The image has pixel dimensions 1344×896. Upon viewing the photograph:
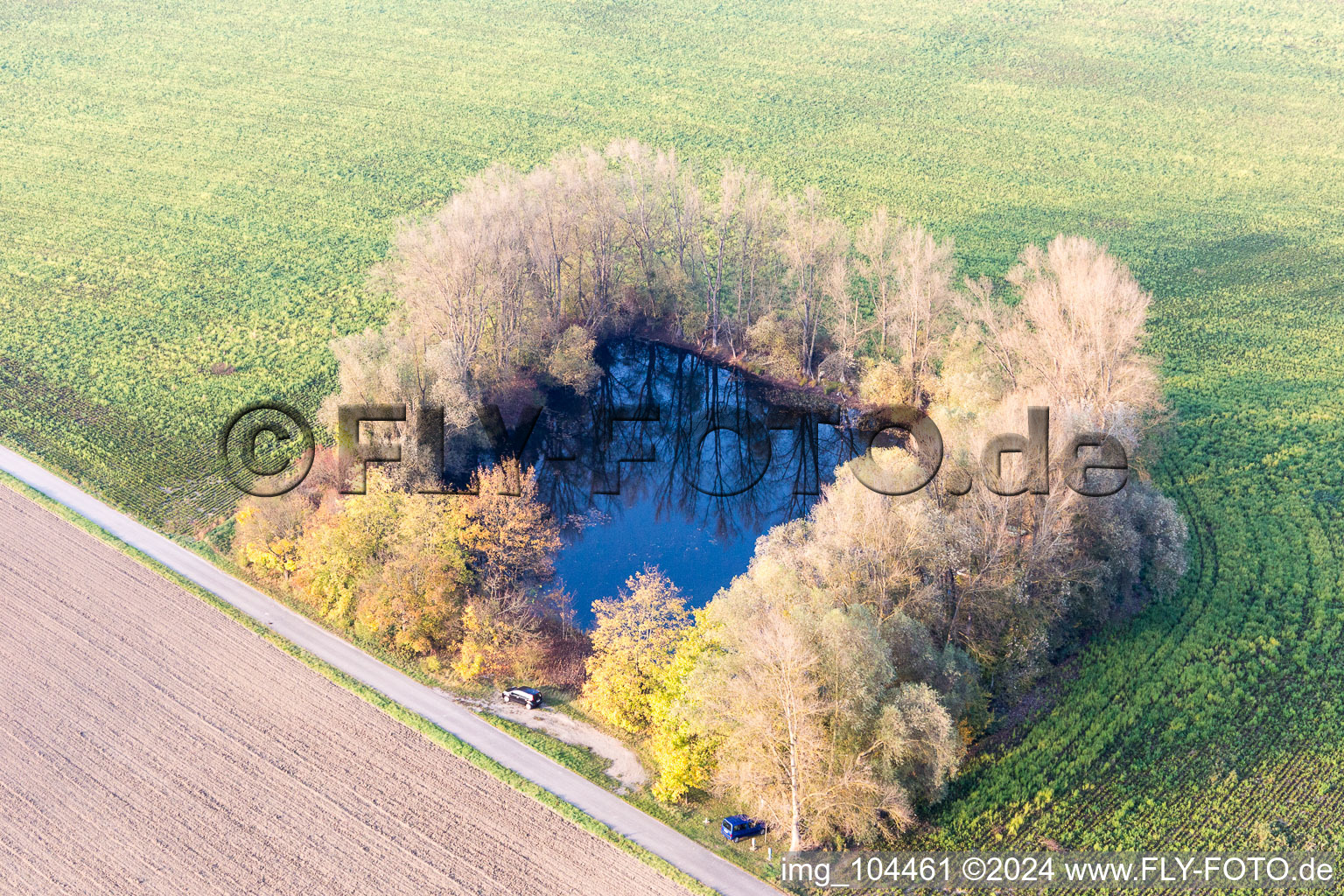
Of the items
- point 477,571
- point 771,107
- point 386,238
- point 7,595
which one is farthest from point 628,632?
point 771,107

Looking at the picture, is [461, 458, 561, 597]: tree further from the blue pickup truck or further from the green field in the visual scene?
the green field

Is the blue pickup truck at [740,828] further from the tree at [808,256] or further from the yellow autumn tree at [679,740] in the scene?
the tree at [808,256]

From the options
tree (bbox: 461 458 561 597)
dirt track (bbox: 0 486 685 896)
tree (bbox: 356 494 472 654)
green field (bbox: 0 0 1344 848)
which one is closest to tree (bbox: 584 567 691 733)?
dirt track (bbox: 0 486 685 896)

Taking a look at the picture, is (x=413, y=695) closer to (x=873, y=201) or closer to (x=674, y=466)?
(x=674, y=466)

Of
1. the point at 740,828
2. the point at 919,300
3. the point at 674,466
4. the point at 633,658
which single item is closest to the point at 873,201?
the point at 919,300

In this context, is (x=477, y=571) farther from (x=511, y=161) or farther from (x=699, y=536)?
(x=511, y=161)

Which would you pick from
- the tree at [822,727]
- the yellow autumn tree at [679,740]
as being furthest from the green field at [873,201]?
the yellow autumn tree at [679,740]

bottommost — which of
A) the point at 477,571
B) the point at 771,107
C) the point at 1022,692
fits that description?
the point at 1022,692
